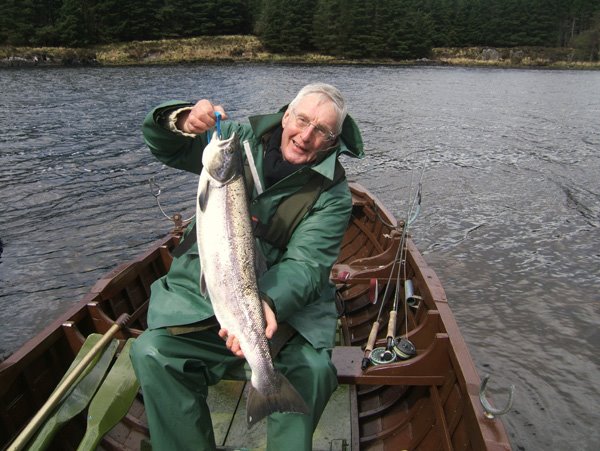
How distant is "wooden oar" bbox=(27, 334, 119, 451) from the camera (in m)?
3.96

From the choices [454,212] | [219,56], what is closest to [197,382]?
[454,212]

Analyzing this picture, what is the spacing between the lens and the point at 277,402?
3396 mm

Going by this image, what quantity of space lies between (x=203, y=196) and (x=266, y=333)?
→ 99cm

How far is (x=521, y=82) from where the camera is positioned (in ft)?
180

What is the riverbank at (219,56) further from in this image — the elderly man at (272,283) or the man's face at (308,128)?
the man's face at (308,128)

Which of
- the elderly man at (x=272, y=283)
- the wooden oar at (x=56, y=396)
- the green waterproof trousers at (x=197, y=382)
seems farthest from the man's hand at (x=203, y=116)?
the wooden oar at (x=56, y=396)

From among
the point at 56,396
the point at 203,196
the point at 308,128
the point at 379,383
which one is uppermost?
the point at 308,128

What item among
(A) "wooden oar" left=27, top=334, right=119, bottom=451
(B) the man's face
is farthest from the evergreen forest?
(B) the man's face

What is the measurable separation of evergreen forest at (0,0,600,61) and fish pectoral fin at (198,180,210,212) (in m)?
88.9

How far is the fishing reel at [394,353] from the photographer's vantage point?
492 cm

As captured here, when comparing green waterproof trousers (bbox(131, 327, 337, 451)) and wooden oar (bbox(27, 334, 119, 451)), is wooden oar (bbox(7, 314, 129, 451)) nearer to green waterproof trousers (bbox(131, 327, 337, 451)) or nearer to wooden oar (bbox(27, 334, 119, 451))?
wooden oar (bbox(27, 334, 119, 451))

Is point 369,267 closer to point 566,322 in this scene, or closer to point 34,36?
point 566,322

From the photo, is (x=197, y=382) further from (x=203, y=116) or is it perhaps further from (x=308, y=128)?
(x=308, y=128)

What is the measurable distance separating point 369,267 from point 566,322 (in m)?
5.37
